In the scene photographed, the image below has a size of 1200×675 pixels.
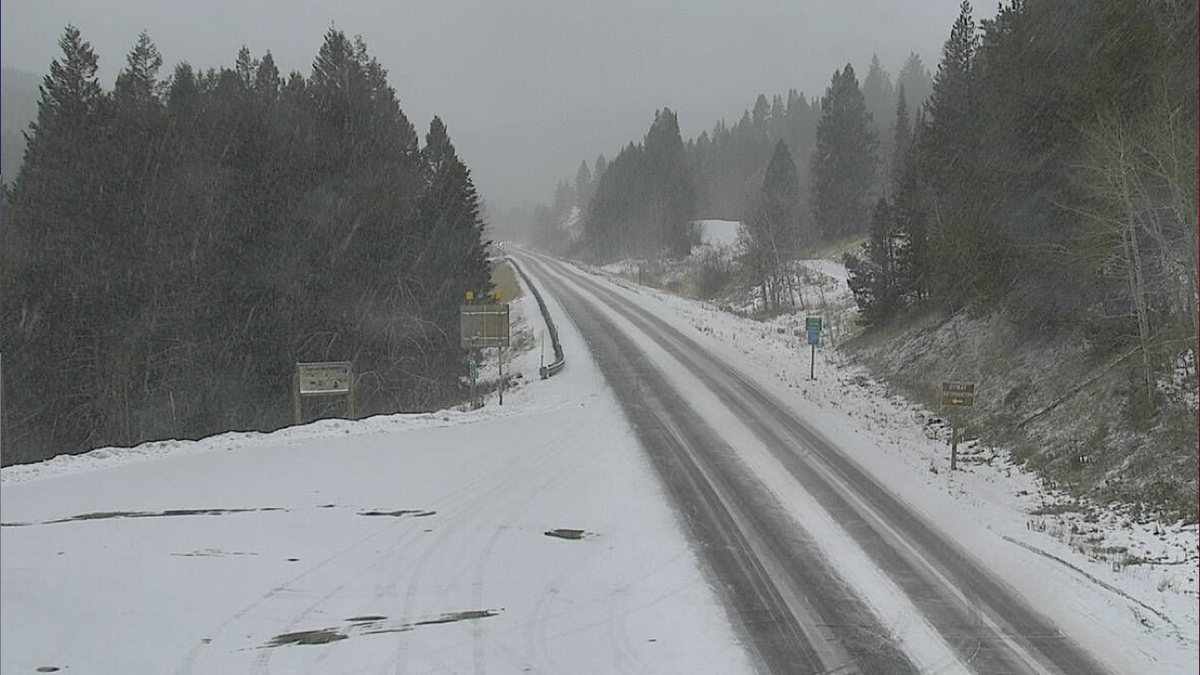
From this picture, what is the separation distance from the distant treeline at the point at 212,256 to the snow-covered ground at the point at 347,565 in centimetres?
1099

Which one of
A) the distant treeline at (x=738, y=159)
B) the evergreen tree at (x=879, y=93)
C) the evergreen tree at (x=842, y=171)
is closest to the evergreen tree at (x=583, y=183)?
the distant treeline at (x=738, y=159)

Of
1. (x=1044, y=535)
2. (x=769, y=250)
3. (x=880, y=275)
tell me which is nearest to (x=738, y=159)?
(x=769, y=250)

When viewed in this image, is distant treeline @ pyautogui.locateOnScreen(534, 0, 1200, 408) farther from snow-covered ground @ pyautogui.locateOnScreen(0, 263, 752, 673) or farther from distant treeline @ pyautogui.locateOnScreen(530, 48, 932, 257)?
distant treeline @ pyautogui.locateOnScreen(530, 48, 932, 257)

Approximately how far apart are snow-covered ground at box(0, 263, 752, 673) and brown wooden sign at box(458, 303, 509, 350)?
8413 mm

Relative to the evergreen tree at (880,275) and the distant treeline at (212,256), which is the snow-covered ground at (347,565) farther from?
the evergreen tree at (880,275)

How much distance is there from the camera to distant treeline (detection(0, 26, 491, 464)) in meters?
22.8

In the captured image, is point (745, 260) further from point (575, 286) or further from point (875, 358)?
point (875, 358)

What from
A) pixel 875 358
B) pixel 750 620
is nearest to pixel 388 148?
pixel 875 358

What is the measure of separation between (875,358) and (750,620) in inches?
871

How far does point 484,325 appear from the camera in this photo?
23.3 meters

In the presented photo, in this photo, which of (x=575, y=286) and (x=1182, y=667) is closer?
(x=1182, y=667)

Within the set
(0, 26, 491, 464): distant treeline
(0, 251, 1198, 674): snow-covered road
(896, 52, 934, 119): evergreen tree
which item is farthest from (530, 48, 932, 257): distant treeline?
(0, 251, 1198, 674): snow-covered road

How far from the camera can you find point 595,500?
12.6 m

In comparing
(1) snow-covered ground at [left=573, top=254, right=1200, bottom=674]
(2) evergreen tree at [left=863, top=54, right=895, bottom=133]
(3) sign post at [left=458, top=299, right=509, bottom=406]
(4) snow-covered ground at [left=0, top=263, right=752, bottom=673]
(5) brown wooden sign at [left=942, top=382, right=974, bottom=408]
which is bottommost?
(1) snow-covered ground at [left=573, top=254, right=1200, bottom=674]
